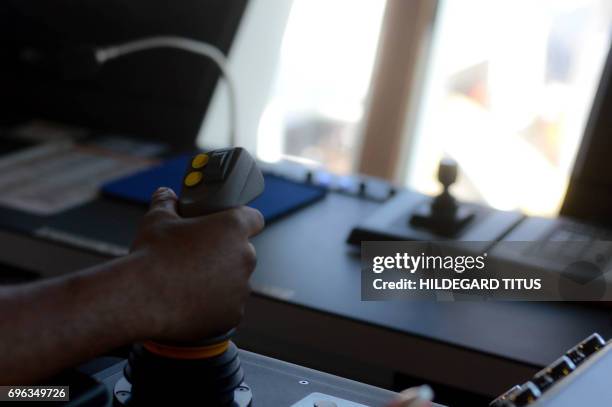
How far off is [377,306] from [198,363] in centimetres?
49

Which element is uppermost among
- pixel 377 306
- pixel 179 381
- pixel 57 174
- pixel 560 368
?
pixel 560 368

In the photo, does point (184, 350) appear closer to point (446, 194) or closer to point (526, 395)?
point (526, 395)

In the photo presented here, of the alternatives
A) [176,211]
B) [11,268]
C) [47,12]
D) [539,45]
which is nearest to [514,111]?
[539,45]

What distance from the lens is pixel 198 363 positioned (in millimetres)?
666

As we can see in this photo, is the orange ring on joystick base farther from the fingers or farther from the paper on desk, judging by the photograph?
the paper on desk

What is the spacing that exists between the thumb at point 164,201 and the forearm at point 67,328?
0.07 metres

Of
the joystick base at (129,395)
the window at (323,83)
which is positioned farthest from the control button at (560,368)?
the window at (323,83)

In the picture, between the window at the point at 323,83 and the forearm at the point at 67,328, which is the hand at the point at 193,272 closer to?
the forearm at the point at 67,328

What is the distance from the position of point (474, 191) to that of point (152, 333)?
2097 millimetres

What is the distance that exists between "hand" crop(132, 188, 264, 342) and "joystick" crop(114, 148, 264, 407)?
11 millimetres

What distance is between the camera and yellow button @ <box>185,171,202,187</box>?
2.31 feet

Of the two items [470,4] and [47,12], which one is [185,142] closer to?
[47,12]

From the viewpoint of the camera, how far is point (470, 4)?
247 cm

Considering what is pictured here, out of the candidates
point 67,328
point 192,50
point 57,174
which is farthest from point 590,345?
point 192,50
